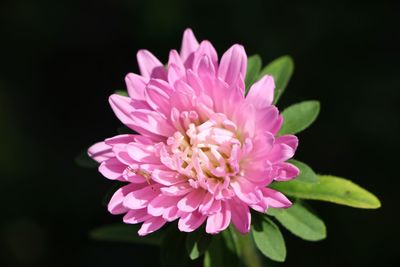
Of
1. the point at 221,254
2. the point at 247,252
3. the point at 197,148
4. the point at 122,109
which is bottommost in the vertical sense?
the point at 247,252

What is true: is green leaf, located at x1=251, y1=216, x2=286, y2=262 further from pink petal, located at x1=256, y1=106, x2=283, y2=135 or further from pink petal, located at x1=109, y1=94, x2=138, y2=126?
pink petal, located at x1=109, y1=94, x2=138, y2=126

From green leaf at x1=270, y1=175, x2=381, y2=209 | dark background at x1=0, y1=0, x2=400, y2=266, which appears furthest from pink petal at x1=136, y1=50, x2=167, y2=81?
dark background at x1=0, y1=0, x2=400, y2=266

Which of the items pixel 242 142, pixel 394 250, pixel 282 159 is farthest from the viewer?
pixel 394 250

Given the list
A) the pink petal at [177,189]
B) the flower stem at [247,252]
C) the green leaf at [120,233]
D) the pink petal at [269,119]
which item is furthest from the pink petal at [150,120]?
the green leaf at [120,233]

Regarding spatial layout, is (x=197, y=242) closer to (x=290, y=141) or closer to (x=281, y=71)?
(x=290, y=141)

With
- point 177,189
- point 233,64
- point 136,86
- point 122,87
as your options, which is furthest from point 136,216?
point 122,87

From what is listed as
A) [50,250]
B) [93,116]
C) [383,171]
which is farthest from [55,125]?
[383,171]

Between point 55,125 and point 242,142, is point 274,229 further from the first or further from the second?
point 55,125
